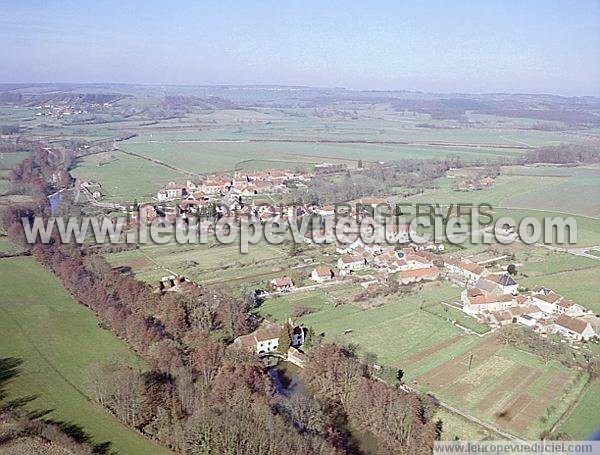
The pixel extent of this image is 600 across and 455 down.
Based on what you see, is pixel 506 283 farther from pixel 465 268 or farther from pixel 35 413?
pixel 35 413

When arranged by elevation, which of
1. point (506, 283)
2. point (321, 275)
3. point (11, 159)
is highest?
point (11, 159)

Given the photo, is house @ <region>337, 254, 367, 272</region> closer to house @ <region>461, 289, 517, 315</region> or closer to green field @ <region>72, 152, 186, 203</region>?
house @ <region>461, 289, 517, 315</region>

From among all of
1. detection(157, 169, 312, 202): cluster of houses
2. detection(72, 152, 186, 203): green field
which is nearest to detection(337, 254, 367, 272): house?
detection(157, 169, 312, 202): cluster of houses

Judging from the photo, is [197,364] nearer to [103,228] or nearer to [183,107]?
[103,228]

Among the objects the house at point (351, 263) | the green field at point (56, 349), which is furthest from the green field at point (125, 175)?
the house at point (351, 263)

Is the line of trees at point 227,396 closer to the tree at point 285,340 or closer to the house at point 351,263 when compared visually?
the tree at point 285,340

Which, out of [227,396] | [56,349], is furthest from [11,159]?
[227,396]
